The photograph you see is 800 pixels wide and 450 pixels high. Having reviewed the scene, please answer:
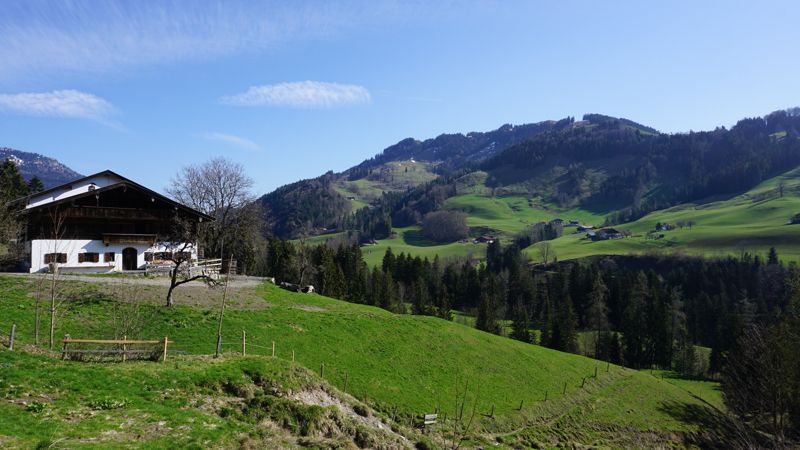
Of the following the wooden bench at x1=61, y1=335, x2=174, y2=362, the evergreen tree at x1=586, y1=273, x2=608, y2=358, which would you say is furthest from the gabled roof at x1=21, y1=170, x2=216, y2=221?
the evergreen tree at x1=586, y1=273, x2=608, y2=358

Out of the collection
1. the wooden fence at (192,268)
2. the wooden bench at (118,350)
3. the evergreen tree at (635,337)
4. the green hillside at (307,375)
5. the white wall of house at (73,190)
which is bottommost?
the evergreen tree at (635,337)

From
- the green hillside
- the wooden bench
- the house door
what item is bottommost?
the green hillside

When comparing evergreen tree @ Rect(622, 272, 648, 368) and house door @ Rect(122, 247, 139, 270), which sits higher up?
house door @ Rect(122, 247, 139, 270)

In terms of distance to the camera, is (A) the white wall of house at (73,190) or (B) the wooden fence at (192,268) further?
(A) the white wall of house at (73,190)

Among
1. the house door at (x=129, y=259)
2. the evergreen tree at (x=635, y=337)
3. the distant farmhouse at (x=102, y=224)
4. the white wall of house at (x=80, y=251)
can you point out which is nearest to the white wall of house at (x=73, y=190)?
the distant farmhouse at (x=102, y=224)

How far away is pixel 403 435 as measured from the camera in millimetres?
26312

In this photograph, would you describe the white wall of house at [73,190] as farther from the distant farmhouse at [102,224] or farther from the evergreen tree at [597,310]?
the evergreen tree at [597,310]

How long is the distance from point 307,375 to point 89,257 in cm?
4120

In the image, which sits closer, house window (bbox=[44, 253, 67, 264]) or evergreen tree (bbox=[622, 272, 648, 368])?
house window (bbox=[44, 253, 67, 264])

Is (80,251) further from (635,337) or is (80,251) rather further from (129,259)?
(635,337)

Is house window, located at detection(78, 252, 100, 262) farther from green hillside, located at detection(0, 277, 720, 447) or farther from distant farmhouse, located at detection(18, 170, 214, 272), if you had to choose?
green hillside, located at detection(0, 277, 720, 447)

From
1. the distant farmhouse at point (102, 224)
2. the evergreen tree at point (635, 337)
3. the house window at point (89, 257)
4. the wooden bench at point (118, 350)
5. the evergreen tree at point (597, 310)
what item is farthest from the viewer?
the evergreen tree at point (597, 310)

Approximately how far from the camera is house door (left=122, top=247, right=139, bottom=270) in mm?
55750

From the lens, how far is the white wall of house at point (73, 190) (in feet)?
188
